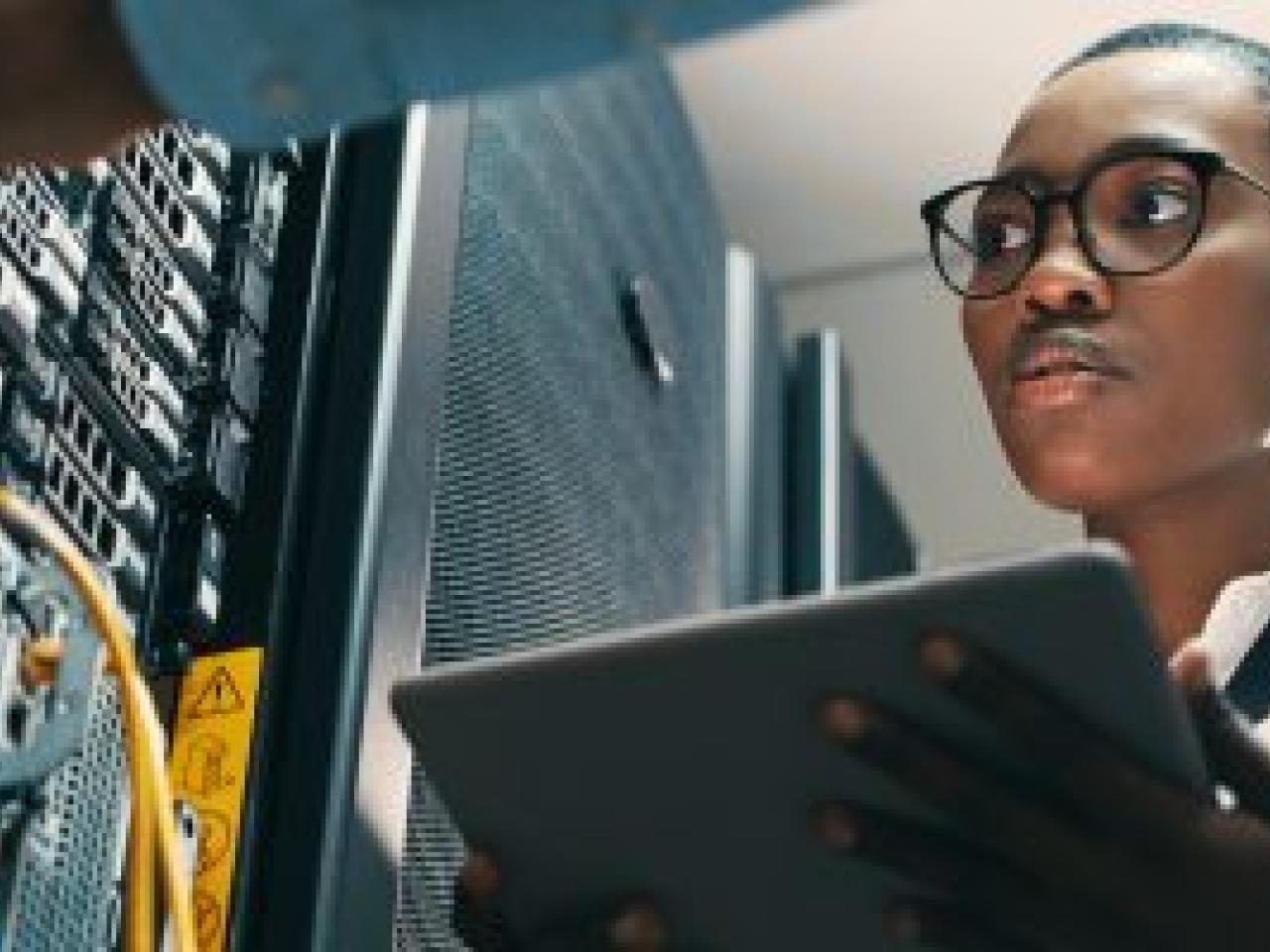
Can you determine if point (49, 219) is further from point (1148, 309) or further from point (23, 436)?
point (1148, 309)

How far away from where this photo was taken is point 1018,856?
2.35 feet

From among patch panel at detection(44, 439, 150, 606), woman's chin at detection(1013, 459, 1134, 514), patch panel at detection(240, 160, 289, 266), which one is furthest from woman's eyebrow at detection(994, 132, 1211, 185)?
patch panel at detection(44, 439, 150, 606)

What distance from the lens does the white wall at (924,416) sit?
213 cm

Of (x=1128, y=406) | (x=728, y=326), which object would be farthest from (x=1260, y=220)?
(x=728, y=326)

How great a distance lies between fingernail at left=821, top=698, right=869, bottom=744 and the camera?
0.71 m

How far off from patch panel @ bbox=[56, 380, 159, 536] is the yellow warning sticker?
6 centimetres

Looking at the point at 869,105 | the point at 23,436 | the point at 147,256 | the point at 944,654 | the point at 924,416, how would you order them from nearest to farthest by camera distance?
the point at 944,654 → the point at 23,436 → the point at 147,256 → the point at 869,105 → the point at 924,416

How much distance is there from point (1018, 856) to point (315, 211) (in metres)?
0.44

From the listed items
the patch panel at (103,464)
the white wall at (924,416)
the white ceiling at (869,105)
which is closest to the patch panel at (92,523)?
the patch panel at (103,464)

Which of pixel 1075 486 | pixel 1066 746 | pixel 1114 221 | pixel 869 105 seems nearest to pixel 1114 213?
pixel 1114 221

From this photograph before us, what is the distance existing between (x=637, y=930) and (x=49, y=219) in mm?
294

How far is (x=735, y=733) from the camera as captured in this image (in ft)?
2.38

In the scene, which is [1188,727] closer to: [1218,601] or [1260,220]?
[1218,601]

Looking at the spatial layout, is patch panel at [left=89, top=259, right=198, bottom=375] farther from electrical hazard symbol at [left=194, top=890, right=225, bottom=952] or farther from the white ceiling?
the white ceiling
